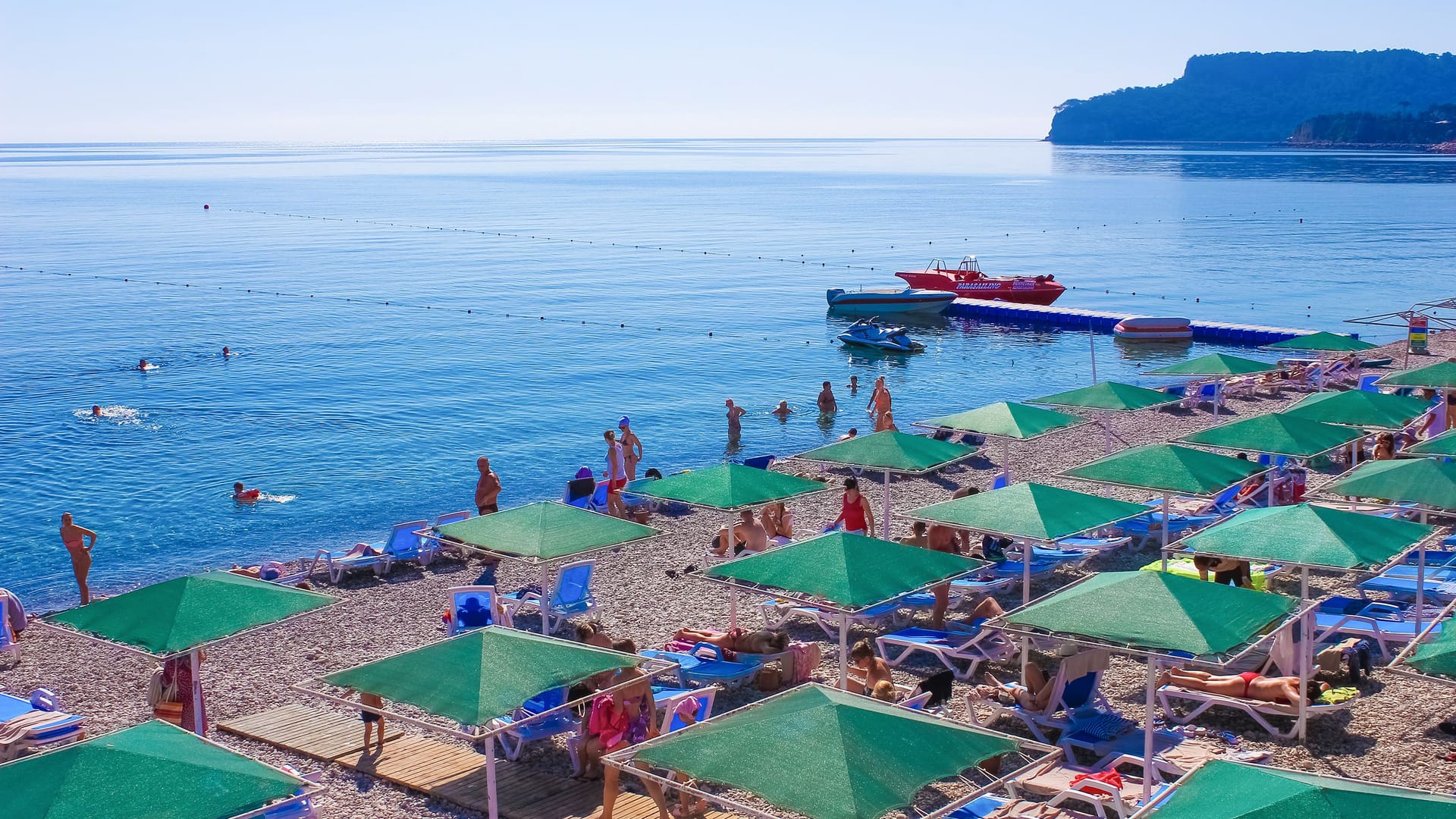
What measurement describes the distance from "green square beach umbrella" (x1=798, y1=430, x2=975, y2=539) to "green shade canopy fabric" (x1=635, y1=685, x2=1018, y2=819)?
8340 millimetres

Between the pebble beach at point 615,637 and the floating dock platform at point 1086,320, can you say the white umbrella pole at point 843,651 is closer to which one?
the pebble beach at point 615,637

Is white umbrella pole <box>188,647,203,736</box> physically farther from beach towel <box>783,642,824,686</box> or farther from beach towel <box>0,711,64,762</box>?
beach towel <box>783,642,824,686</box>

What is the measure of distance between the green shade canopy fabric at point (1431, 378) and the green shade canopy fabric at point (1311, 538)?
34.2ft

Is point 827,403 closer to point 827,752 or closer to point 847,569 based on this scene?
point 847,569

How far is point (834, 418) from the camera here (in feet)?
113

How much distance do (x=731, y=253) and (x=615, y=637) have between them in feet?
249

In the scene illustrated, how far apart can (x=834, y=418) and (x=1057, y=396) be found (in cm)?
1385

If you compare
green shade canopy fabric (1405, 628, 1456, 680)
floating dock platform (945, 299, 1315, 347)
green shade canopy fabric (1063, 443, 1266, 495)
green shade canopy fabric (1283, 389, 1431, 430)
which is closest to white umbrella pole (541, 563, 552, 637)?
green shade canopy fabric (1063, 443, 1266, 495)

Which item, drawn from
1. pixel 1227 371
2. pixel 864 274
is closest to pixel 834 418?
pixel 1227 371

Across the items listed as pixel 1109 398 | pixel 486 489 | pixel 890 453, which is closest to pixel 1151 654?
pixel 890 453

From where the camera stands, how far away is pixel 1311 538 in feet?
37.1

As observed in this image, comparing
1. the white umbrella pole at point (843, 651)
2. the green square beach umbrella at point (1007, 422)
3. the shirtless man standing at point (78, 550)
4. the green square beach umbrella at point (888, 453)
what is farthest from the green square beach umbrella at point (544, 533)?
the shirtless man standing at point (78, 550)

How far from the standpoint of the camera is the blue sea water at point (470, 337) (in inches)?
1079

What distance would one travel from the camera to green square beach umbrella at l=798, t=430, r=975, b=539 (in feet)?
52.6
